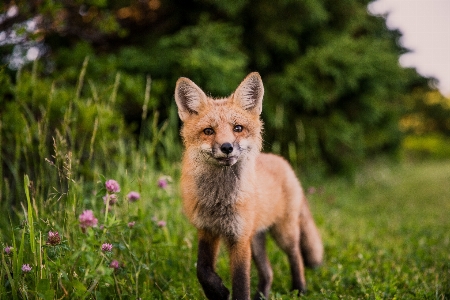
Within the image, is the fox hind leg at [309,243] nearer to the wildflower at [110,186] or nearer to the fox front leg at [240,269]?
the fox front leg at [240,269]

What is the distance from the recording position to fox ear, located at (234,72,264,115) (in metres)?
2.88

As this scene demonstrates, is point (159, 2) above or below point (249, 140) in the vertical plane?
above

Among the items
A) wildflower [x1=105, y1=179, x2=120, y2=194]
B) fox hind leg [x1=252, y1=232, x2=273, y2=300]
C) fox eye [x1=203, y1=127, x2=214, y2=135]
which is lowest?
fox hind leg [x1=252, y1=232, x2=273, y2=300]

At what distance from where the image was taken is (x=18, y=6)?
159 inches

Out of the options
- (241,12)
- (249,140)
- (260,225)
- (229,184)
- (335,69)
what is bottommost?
(260,225)

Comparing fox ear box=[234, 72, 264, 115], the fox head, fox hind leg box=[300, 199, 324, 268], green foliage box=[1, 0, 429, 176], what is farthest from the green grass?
green foliage box=[1, 0, 429, 176]

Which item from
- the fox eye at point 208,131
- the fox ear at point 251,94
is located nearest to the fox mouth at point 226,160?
the fox eye at point 208,131

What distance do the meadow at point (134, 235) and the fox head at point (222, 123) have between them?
19.5 inches

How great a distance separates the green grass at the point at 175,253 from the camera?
91.6 inches

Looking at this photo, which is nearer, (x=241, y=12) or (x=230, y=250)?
(x=230, y=250)

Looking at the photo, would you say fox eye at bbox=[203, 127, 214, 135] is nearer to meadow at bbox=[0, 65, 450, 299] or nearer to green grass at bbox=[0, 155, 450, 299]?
meadow at bbox=[0, 65, 450, 299]

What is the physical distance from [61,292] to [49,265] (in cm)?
30

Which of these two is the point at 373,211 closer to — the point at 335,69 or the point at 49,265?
the point at 335,69

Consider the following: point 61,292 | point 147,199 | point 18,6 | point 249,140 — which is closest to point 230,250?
point 249,140
